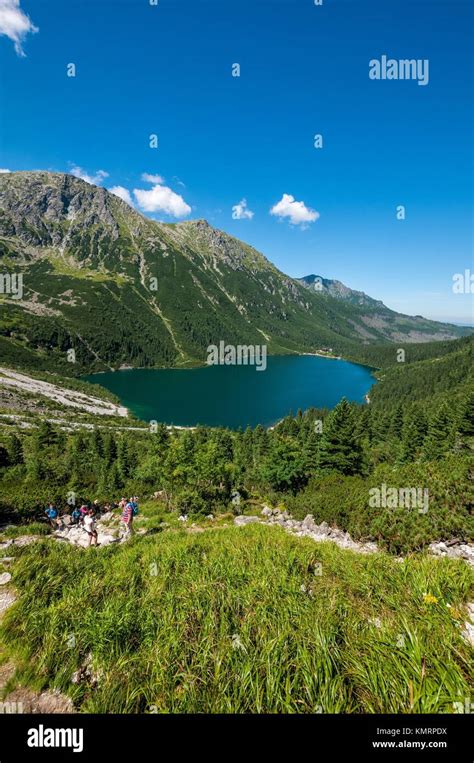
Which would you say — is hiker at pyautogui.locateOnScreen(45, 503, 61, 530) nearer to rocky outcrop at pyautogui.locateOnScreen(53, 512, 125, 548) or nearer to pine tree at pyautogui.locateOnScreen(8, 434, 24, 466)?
rocky outcrop at pyautogui.locateOnScreen(53, 512, 125, 548)

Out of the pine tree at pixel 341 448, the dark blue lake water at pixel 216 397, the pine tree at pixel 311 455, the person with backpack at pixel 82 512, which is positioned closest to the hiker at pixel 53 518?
the person with backpack at pixel 82 512

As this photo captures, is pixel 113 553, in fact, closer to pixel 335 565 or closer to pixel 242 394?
pixel 335 565

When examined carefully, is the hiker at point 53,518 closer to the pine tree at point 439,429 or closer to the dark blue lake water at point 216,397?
the pine tree at point 439,429

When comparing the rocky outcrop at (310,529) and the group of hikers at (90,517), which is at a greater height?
the group of hikers at (90,517)

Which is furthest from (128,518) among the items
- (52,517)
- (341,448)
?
(341,448)

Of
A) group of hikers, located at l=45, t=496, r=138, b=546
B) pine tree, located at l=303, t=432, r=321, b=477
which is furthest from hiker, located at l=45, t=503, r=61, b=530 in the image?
pine tree, located at l=303, t=432, r=321, b=477

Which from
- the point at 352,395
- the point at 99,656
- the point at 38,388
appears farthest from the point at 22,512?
the point at 352,395
